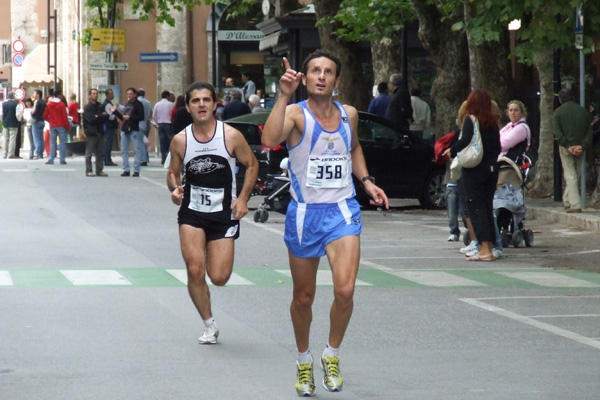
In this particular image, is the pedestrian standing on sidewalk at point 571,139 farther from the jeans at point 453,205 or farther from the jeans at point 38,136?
the jeans at point 38,136

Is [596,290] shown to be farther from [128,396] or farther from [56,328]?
[128,396]

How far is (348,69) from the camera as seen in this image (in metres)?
29.6

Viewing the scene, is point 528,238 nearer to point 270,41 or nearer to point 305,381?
point 305,381

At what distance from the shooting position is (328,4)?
2808cm

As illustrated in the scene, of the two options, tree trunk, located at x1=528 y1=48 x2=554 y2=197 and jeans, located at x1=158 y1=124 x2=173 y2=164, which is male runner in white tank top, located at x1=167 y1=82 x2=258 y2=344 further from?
jeans, located at x1=158 y1=124 x2=173 y2=164

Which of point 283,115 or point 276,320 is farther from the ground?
point 283,115

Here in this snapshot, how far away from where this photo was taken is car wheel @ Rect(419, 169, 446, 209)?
2203 centimetres

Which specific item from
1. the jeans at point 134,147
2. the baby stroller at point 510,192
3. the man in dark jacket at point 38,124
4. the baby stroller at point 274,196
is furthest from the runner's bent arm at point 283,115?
the man in dark jacket at point 38,124

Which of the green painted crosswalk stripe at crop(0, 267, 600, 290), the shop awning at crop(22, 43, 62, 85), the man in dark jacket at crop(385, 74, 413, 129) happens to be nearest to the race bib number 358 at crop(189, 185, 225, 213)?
the green painted crosswalk stripe at crop(0, 267, 600, 290)

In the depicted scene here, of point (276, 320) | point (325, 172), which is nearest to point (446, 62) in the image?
point (276, 320)

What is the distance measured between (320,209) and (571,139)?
12.5m

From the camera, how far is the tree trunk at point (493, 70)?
72.8 feet

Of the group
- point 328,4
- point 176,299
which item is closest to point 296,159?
point 176,299

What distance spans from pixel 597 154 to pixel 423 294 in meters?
11.8
